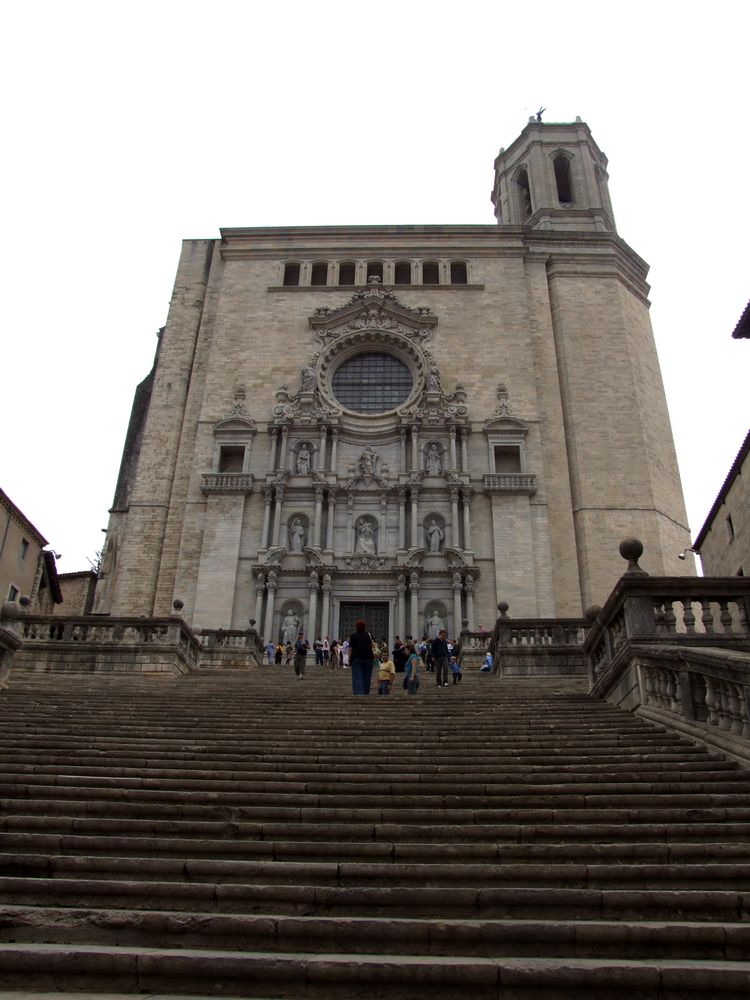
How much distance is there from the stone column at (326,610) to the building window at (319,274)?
41.5 feet

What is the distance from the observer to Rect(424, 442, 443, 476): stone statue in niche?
2573 centimetres

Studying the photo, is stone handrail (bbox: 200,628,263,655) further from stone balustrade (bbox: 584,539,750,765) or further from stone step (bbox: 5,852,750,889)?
stone step (bbox: 5,852,750,889)

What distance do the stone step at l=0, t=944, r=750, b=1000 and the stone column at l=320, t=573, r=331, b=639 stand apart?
1915 centimetres

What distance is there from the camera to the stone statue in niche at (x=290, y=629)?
2312 cm

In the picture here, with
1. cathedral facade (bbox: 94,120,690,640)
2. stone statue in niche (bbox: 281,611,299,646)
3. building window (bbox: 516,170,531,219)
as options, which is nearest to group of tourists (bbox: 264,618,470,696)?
stone statue in niche (bbox: 281,611,299,646)

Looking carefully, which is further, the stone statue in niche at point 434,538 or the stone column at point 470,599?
the stone statue in niche at point 434,538

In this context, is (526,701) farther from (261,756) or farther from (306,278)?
(306,278)

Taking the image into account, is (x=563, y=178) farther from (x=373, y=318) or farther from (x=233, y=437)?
(x=233, y=437)

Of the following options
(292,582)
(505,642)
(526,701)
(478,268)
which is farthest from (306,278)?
(526,701)

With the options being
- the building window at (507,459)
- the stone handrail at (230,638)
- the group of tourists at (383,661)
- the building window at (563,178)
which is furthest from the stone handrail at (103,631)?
the building window at (563,178)

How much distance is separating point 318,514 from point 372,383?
6.10m

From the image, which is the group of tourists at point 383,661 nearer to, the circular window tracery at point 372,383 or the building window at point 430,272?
the circular window tracery at point 372,383

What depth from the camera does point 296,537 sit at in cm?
2469

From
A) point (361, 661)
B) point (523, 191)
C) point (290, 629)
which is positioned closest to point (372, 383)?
point (290, 629)
